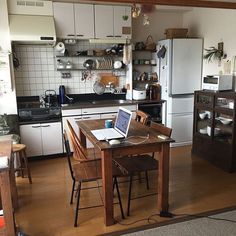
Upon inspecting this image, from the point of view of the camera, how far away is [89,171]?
8.30ft

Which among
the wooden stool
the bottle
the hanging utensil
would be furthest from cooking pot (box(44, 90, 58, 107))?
the wooden stool

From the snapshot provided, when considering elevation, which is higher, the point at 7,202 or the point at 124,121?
the point at 124,121

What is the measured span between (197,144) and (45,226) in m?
2.68

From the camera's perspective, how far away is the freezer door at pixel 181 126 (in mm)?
4492

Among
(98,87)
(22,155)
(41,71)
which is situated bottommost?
(22,155)

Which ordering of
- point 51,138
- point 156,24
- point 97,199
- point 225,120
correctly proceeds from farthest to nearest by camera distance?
point 156,24 < point 51,138 < point 225,120 < point 97,199

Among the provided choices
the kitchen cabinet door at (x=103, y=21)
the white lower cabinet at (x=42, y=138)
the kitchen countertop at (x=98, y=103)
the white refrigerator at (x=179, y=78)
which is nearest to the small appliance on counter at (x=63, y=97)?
the kitchen countertop at (x=98, y=103)

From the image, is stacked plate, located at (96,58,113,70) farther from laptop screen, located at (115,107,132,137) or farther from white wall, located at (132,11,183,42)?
laptop screen, located at (115,107,132,137)

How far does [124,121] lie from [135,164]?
51 cm

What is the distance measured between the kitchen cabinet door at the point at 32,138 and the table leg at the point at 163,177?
7.27 ft

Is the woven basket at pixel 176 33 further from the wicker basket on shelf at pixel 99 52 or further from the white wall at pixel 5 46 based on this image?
the white wall at pixel 5 46

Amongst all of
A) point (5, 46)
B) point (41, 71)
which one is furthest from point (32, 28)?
point (41, 71)

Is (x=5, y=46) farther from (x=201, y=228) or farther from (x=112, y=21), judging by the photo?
(x=201, y=228)

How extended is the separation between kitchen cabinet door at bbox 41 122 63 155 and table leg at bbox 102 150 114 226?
1.98 m
